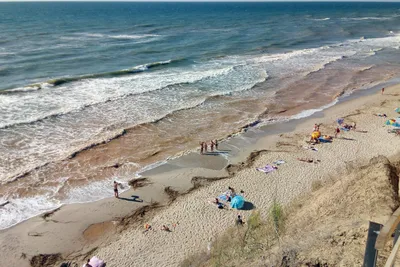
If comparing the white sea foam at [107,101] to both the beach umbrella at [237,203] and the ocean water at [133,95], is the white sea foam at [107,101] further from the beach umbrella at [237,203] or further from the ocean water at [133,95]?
the beach umbrella at [237,203]

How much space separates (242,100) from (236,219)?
17476 mm

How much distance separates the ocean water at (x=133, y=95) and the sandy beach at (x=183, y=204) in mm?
1437

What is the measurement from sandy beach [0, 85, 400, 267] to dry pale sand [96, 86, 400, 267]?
0.04m

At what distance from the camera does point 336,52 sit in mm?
52938

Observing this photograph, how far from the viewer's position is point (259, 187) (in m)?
18.4

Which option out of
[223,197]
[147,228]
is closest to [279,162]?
[223,197]

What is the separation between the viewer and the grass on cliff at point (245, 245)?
9.91 meters

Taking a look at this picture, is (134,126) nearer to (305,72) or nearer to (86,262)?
(86,262)

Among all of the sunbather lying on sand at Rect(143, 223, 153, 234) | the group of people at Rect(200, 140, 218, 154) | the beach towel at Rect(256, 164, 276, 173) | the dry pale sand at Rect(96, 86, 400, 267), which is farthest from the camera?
the group of people at Rect(200, 140, 218, 154)

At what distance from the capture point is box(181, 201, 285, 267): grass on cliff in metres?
9.91

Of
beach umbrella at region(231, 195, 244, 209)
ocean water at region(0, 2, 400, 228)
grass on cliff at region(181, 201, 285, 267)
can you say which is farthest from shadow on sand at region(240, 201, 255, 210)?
ocean water at region(0, 2, 400, 228)

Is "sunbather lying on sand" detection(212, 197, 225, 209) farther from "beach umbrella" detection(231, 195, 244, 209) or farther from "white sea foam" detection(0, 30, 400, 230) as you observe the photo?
"white sea foam" detection(0, 30, 400, 230)

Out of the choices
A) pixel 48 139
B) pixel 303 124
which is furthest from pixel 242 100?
pixel 48 139

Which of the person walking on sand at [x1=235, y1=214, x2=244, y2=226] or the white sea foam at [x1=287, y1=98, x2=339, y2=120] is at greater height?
the white sea foam at [x1=287, y1=98, x2=339, y2=120]
